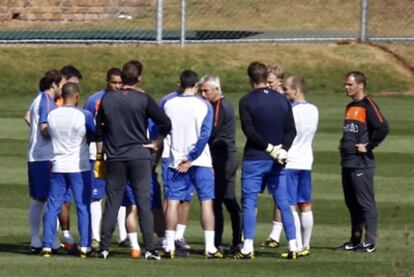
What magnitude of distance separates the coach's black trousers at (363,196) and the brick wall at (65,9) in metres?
15.0

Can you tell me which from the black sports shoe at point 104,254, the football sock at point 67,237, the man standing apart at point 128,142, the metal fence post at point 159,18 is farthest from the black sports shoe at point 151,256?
the metal fence post at point 159,18

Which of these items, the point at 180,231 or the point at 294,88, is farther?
the point at 180,231

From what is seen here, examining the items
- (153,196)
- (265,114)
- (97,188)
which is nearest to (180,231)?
(153,196)

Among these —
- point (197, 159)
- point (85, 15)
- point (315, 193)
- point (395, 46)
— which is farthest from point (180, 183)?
point (85, 15)

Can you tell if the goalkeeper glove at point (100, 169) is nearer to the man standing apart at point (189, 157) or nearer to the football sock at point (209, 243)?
the man standing apart at point (189, 157)

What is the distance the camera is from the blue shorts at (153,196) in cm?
1347

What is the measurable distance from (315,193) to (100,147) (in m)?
4.79

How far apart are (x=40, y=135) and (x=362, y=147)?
3.07 meters

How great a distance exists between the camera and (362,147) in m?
13.6

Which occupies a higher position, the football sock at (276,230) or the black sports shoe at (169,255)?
the football sock at (276,230)

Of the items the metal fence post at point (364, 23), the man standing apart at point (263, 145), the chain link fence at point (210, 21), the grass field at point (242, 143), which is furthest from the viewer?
the chain link fence at point (210, 21)

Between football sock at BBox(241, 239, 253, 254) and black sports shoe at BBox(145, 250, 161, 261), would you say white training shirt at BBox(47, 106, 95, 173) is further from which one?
football sock at BBox(241, 239, 253, 254)

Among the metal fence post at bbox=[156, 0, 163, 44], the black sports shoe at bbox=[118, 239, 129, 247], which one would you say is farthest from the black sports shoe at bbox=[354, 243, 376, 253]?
the metal fence post at bbox=[156, 0, 163, 44]

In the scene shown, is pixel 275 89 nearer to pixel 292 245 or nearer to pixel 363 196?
pixel 363 196
